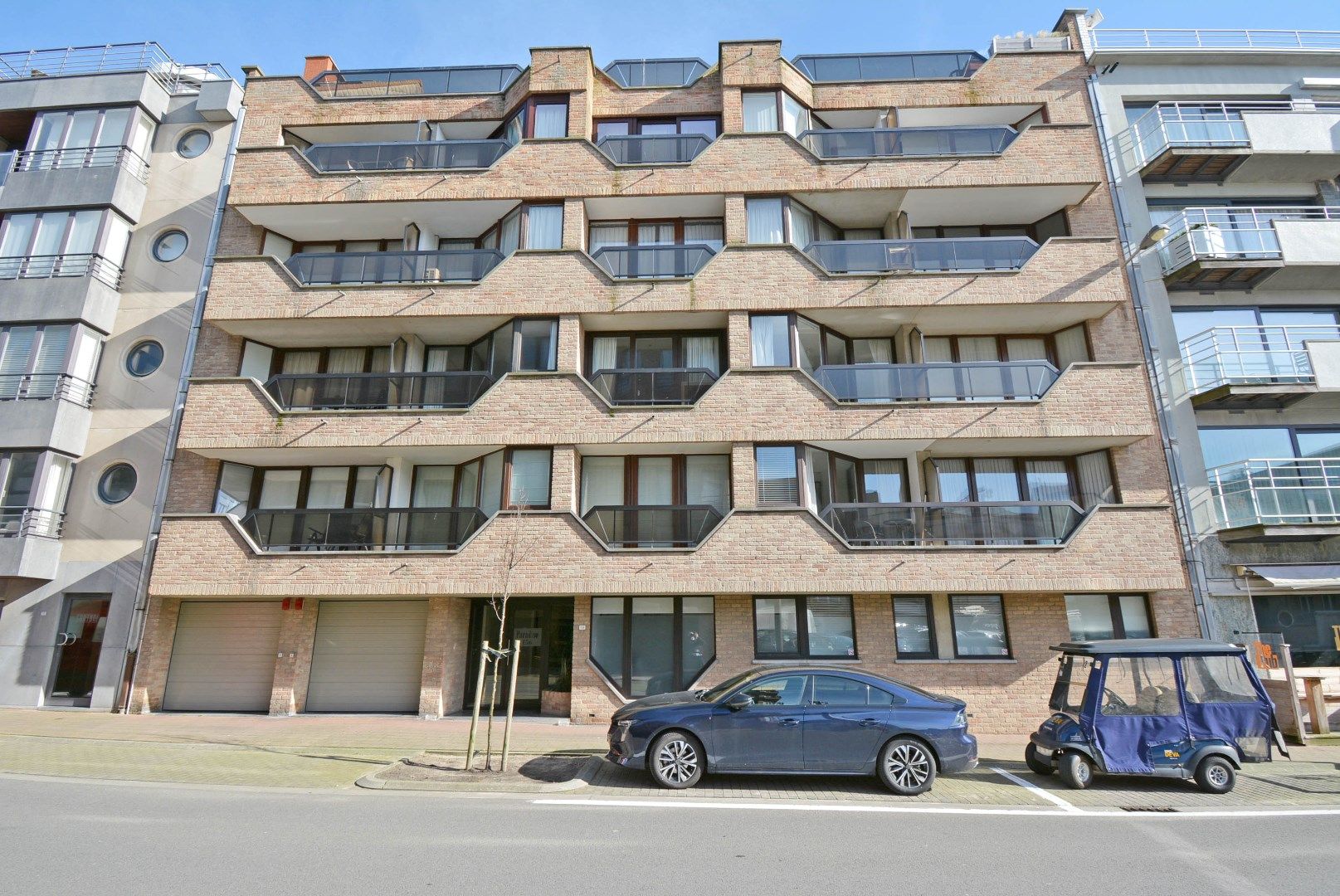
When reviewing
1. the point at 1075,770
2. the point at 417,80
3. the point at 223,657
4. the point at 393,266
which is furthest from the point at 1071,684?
the point at 417,80

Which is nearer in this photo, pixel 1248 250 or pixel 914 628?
pixel 914 628

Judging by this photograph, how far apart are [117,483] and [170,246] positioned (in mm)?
6482

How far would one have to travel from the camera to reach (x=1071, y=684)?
9.53 m

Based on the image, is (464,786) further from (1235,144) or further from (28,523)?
(1235,144)

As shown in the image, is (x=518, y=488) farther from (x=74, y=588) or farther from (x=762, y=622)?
(x=74, y=588)

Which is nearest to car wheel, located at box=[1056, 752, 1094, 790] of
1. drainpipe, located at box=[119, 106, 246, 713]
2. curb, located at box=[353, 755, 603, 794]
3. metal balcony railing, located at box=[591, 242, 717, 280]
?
curb, located at box=[353, 755, 603, 794]

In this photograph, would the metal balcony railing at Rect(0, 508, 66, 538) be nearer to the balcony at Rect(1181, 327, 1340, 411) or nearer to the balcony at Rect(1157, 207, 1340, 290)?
the balcony at Rect(1181, 327, 1340, 411)

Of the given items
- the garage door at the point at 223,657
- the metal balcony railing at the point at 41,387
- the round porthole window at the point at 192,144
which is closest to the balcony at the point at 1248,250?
the garage door at the point at 223,657

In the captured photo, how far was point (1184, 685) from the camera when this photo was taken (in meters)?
9.29

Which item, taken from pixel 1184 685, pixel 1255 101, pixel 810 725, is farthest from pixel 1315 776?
pixel 1255 101

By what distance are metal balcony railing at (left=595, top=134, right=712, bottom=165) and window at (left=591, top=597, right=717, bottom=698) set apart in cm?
1123

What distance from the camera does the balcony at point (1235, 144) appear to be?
55.6 ft

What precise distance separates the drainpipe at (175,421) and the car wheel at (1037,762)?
17731 mm

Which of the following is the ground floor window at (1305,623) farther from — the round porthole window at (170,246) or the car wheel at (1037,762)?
the round porthole window at (170,246)
